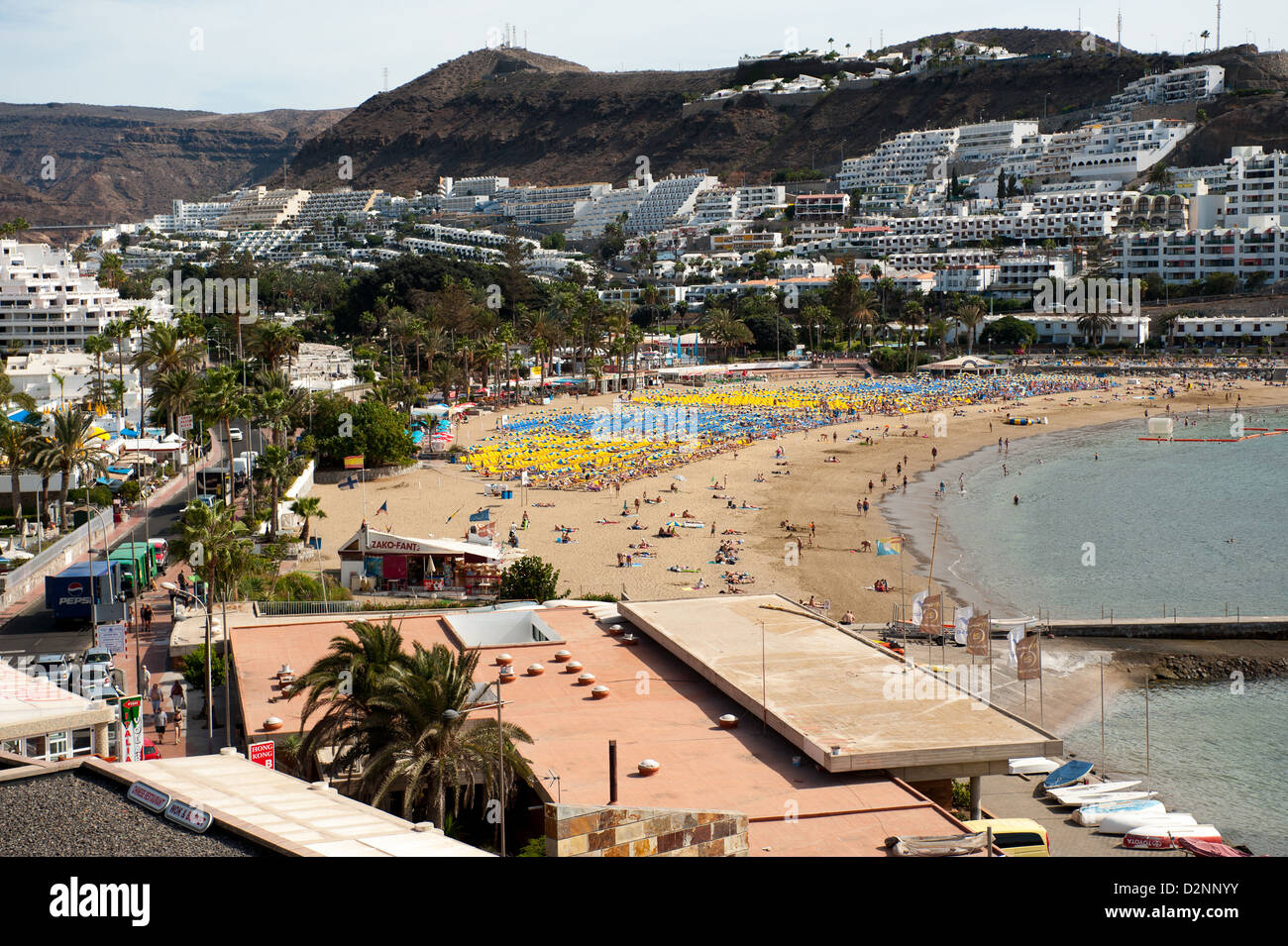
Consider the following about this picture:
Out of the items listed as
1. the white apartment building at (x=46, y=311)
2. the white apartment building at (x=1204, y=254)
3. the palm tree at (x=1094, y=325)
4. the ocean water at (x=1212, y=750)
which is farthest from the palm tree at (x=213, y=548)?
the white apartment building at (x=1204, y=254)

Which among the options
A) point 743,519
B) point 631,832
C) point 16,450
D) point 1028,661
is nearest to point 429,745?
point 631,832

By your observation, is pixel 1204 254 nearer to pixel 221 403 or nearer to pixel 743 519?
pixel 743 519

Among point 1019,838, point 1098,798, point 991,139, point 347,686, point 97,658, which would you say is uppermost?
point 991,139

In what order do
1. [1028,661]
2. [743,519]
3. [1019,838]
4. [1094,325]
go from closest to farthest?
[1019,838] < [1028,661] < [743,519] < [1094,325]

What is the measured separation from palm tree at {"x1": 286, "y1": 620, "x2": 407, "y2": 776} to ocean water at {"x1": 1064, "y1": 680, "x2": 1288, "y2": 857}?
13888mm

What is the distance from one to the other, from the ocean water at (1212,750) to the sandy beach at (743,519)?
1.02 metres

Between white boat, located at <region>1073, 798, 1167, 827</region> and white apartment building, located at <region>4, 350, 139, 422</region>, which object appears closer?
white boat, located at <region>1073, 798, 1167, 827</region>

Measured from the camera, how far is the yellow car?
1845 centimetres

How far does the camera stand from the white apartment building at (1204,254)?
419 feet

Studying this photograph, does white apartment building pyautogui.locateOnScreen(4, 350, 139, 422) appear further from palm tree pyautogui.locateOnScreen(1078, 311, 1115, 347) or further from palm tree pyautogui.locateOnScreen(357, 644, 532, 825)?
palm tree pyautogui.locateOnScreen(1078, 311, 1115, 347)

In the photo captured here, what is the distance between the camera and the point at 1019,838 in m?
18.7

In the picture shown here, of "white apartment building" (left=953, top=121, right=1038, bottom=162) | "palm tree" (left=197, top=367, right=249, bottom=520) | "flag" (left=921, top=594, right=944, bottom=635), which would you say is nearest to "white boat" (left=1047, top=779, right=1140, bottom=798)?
"flag" (left=921, top=594, right=944, bottom=635)

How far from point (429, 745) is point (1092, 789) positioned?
1233 centimetres
